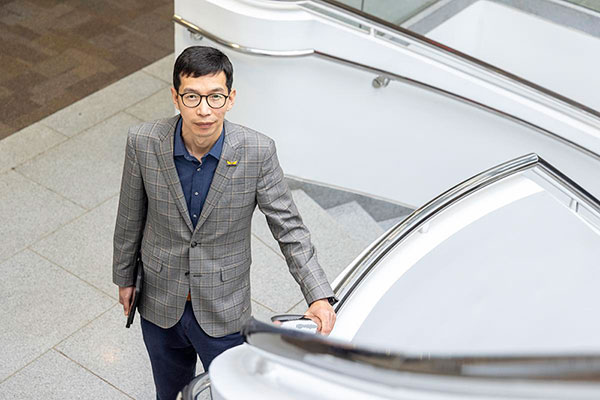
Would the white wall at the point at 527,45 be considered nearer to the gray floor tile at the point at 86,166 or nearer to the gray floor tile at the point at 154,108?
the gray floor tile at the point at 154,108

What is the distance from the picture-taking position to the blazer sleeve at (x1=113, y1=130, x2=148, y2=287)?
7.92 feet

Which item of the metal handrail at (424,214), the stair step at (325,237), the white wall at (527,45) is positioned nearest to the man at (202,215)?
the metal handrail at (424,214)

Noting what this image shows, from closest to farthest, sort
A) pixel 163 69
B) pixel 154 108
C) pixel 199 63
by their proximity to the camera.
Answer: pixel 199 63, pixel 154 108, pixel 163 69

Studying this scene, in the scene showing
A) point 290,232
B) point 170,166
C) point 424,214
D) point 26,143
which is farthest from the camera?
point 26,143

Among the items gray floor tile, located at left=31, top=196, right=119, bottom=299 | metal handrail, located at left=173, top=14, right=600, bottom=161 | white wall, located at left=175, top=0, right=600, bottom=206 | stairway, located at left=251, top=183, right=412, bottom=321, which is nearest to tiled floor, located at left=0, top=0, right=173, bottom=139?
gray floor tile, located at left=31, top=196, right=119, bottom=299

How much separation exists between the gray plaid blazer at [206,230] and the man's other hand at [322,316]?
0.03m

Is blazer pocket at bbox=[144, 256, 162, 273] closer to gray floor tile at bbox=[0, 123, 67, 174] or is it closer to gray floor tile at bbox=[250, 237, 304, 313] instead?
gray floor tile at bbox=[250, 237, 304, 313]

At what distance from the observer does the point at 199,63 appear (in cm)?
217

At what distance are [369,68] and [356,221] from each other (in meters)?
1.11

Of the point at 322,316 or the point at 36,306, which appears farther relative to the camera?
the point at 36,306

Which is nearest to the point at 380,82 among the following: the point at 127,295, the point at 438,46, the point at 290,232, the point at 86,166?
the point at 438,46

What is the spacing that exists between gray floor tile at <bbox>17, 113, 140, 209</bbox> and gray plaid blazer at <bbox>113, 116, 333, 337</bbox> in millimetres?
2166

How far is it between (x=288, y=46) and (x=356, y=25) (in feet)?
1.38

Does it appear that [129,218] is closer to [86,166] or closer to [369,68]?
[369,68]
